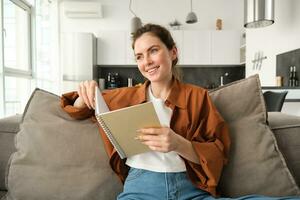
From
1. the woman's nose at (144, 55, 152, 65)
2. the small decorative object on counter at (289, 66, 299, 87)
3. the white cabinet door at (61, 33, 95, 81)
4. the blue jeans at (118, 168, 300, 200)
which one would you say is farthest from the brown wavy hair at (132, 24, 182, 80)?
the white cabinet door at (61, 33, 95, 81)

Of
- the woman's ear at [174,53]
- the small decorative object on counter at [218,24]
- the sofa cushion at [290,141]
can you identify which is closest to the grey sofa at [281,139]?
the sofa cushion at [290,141]

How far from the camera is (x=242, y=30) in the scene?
546 centimetres

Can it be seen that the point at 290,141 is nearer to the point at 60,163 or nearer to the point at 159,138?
the point at 159,138

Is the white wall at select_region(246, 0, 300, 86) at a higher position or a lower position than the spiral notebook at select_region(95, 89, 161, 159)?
higher

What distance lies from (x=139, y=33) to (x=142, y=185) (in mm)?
619

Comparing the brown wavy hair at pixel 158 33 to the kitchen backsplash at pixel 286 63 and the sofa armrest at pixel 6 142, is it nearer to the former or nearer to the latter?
the sofa armrest at pixel 6 142

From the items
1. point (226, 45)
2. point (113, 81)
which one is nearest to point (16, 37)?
point (113, 81)

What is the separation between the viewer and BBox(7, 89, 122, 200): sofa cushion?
1068 mm

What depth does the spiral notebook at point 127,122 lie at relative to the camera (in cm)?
82

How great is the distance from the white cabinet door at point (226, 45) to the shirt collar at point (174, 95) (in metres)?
4.47

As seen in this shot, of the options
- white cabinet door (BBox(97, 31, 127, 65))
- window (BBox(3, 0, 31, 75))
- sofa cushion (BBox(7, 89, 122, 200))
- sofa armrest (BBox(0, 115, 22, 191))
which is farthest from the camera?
white cabinet door (BBox(97, 31, 127, 65))

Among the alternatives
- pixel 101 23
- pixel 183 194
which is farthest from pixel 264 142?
pixel 101 23

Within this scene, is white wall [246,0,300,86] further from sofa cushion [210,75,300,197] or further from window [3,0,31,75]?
window [3,0,31,75]

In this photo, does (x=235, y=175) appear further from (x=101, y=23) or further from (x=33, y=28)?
(x=101, y=23)
